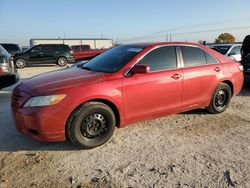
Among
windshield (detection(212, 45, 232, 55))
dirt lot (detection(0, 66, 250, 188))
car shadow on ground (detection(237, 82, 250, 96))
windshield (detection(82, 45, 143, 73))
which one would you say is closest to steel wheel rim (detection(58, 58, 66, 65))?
windshield (detection(212, 45, 232, 55))

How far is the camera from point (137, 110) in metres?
4.82

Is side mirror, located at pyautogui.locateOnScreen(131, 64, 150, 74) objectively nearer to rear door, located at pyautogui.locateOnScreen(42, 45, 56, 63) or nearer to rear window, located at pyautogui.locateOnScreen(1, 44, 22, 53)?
rear door, located at pyautogui.locateOnScreen(42, 45, 56, 63)

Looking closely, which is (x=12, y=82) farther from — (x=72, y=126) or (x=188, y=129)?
(x=188, y=129)

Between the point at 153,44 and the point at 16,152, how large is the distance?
9.65 feet

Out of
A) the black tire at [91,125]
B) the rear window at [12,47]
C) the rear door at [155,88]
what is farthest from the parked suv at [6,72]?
the rear window at [12,47]

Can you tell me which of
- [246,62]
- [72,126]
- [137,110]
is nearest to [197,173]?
[137,110]

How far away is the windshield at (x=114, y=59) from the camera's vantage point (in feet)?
16.1

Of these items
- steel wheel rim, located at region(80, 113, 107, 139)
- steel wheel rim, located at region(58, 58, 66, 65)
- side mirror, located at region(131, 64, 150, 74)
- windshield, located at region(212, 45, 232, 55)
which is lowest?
steel wheel rim, located at region(58, 58, 66, 65)

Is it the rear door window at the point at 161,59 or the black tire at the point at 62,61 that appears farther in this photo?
the black tire at the point at 62,61

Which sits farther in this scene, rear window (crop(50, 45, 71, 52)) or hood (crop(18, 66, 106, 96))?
rear window (crop(50, 45, 71, 52))

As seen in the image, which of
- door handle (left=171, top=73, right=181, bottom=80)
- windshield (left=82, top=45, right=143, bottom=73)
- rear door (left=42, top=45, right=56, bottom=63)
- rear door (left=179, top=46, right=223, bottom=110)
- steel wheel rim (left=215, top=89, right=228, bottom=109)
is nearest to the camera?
windshield (left=82, top=45, right=143, bottom=73)

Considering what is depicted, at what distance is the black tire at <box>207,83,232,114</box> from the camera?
237 inches

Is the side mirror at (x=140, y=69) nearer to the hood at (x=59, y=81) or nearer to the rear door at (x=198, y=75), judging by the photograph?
the hood at (x=59, y=81)

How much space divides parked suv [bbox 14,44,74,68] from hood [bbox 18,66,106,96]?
16.3m
